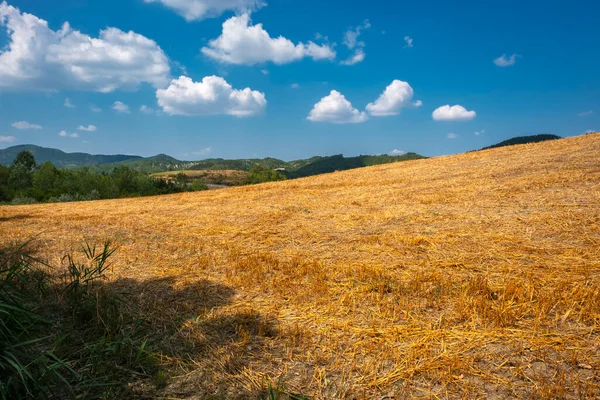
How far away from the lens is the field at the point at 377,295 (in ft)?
11.2

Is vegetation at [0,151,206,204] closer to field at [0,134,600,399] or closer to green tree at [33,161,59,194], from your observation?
green tree at [33,161,59,194]

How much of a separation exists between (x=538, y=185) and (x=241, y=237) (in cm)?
1156

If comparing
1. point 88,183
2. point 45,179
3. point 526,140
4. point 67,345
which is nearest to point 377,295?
point 67,345

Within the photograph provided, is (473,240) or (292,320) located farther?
(473,240)

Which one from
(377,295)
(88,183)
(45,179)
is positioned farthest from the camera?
(45,179)

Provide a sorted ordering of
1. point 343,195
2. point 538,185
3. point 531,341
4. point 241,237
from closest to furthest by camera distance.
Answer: point 531,341 < point 241,237 < point 538,185 < point 343,195

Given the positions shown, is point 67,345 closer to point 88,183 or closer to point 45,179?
point 88,183

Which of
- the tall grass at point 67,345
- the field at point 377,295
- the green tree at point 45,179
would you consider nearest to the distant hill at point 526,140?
the field at point 377,295

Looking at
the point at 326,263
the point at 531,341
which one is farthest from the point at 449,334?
the point at 326,263

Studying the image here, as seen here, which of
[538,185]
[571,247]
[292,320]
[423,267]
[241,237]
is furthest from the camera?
[538,185]

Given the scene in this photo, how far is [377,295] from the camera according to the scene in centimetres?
534

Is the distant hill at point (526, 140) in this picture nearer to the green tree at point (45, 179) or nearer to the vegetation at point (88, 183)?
the vegetation at point (88, 183)

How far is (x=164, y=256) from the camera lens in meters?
8.13

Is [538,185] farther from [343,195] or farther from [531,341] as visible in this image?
[531,341]
